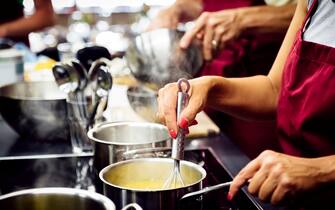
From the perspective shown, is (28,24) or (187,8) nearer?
(187,8)

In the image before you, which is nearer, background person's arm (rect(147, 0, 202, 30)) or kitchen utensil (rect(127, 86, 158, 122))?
kitchen utensil (rect(127, 86, 158, 122))

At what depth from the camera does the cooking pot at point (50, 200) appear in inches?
32.5

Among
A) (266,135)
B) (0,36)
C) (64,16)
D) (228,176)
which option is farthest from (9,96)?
(64,16)

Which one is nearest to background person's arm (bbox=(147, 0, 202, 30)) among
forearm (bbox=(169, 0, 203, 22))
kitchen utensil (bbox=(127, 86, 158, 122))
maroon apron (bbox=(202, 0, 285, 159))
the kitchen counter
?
forearm (bbox=(169, 0, 203, 22))

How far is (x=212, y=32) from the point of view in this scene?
1.88 meters

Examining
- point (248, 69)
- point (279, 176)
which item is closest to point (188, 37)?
point (248, 69)

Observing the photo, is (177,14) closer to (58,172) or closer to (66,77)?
(66,77)

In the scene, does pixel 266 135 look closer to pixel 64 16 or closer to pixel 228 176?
pixel 228 176

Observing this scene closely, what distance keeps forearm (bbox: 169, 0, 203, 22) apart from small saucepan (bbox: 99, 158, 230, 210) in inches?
64.8

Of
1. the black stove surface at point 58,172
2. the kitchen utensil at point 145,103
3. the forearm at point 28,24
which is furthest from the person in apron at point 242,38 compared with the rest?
the forearm at point 28,24

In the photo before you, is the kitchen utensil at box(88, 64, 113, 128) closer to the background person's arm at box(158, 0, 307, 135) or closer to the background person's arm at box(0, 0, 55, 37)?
the background person's arm at box(158, 0, 307, 135)

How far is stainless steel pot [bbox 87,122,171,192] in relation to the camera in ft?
3.64

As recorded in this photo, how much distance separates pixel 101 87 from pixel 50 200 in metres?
0.63

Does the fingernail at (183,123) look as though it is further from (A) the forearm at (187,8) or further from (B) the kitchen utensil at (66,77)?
(A) the forearm at (187,8)
